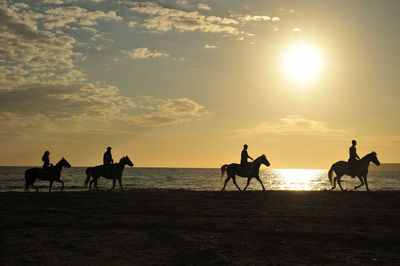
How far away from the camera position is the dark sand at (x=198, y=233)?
834cm

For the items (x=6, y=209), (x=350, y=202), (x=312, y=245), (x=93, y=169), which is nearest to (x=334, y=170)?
(x=350, y=202)

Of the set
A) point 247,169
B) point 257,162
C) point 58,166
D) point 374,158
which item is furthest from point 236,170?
point 58,166

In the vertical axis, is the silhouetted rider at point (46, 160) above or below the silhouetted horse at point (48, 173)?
above

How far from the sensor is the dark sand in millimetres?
8344

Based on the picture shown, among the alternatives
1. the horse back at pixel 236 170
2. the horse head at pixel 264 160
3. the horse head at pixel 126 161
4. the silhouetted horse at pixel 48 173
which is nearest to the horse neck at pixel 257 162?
the horse head at pixel 264 160

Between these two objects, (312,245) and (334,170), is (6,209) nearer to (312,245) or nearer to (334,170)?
(312,245)

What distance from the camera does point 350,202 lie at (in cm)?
1892

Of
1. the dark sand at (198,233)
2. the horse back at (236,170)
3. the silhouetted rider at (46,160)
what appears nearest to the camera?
the dark sand at (198,233)

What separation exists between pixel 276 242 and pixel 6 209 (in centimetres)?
1140

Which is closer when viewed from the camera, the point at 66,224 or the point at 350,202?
the point at 66,224

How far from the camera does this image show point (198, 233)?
11016mm

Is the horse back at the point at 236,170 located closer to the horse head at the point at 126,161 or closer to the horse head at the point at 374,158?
the horse head at the point at 126,161

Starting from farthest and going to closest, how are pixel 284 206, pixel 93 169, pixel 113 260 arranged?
pixel 93 169, pixel 284 206, pixel 113 260

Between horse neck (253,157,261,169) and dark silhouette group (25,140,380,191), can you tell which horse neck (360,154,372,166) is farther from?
horse neck (253,157,261,169)
